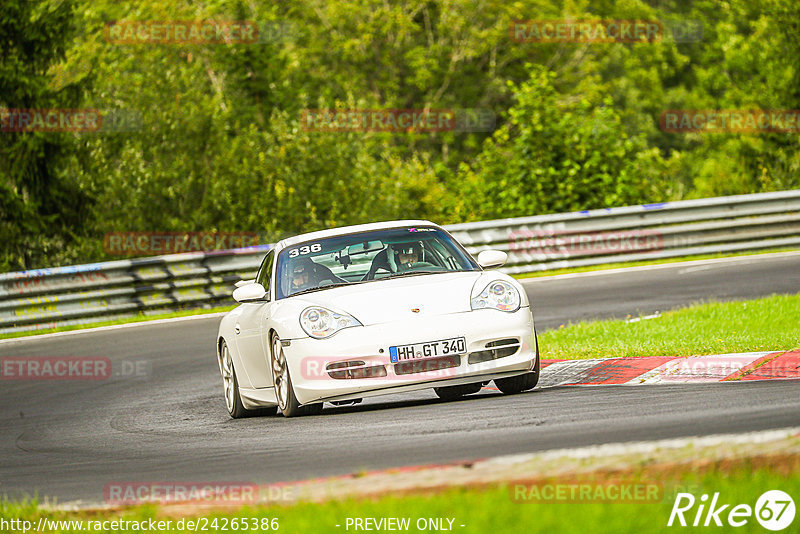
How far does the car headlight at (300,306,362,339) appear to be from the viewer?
846cm

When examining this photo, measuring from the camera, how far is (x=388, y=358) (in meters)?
8.30

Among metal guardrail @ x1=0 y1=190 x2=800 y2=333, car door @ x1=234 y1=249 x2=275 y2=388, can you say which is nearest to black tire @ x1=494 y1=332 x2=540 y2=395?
car door @ x1=234 y1=249 x2=275 y2=388

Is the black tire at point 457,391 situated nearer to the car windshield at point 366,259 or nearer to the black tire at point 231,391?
the car windshield at point 366,259

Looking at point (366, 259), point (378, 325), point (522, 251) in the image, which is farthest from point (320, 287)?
point (522, 251)

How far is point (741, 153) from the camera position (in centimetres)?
2941

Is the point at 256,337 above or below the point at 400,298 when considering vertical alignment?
below

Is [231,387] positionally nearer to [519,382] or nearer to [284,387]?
[284,387]

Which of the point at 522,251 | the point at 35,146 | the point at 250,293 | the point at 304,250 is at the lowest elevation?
the point at 522,251

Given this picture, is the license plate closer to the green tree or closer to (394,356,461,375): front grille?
(394,356,461,375): front grille

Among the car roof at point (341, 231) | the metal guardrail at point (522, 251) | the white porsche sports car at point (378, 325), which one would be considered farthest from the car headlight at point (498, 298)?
the metal guardrail at point (522, 251)

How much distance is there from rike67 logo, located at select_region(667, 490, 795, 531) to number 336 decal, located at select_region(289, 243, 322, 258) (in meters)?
5.85

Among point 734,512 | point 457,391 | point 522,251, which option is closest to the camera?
point 734,512

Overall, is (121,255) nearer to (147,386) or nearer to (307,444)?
(147,386)

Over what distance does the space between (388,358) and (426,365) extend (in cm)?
27
